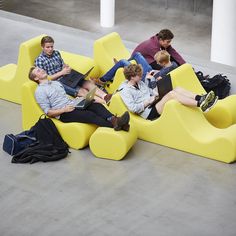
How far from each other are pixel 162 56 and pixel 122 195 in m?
2.75

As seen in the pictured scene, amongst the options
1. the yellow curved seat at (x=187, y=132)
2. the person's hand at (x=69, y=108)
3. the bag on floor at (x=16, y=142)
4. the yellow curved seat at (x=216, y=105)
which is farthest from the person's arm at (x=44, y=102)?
the yellow curved seat at (x=216, y=105)

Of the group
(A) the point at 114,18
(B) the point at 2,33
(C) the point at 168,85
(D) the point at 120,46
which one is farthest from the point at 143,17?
(C) the point at 168,85

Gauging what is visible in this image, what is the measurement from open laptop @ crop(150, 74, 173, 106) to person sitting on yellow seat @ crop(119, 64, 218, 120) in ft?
0.20

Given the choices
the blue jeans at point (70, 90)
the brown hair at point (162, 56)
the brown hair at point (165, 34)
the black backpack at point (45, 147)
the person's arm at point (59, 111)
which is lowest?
the black backpack at point (45, 147)

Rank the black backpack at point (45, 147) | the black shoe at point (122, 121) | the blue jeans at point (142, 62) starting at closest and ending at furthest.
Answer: the black shoe at point (122, 121)
the black backpack at point (45, 147)
the blue jeans at point (142, 62)

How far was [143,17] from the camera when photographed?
2019 centimetres

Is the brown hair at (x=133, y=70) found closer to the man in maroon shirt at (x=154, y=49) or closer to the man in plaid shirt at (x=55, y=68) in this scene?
the man in plaid shirt at (x=55, y=68)

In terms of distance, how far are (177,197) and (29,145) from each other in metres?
2.13

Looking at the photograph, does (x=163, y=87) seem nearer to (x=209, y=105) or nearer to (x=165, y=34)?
(x=209, y=105)

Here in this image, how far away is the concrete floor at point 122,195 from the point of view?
8664 millimetres

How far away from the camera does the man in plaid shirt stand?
1136 cm

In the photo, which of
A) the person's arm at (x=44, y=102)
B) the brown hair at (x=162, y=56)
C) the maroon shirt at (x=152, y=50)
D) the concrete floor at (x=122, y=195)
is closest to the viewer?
the concrete floor at (x=122, y=195)

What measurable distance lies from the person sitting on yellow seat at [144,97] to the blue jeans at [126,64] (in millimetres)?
914

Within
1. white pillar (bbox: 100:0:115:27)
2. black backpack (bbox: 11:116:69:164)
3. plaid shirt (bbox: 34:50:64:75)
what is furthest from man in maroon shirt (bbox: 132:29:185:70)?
white pillar (bbox: 100:0:115:27)
